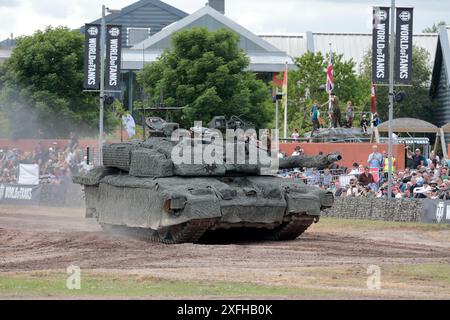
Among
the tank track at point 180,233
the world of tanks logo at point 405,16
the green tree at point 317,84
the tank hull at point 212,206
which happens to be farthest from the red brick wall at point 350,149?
the green tree at point 317,84

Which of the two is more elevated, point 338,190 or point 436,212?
point 338,190

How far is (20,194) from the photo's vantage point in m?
40.3

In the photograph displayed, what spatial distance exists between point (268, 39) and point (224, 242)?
164 ft

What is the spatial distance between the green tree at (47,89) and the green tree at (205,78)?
11.6ft

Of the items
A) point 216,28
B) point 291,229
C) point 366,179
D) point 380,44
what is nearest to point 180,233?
point 291,229

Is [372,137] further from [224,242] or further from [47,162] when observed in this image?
[224,242]

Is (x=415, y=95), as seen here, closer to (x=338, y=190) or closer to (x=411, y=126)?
(x=411, y=126)

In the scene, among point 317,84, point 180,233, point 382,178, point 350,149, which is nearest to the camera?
point 180,233

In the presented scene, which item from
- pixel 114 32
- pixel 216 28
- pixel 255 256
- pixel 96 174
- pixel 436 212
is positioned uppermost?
pixel 216 28

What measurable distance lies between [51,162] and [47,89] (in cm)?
1260

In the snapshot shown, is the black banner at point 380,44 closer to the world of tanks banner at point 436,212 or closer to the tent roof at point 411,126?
the world of tanks banner at point 436,212

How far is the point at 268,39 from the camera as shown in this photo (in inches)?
2923

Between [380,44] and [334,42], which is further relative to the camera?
[334,42]
